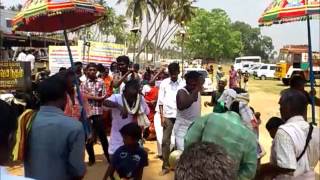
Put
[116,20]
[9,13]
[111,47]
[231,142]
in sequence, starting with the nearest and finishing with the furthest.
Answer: [231,142] → [111,47] → [9,13] → [116,20]

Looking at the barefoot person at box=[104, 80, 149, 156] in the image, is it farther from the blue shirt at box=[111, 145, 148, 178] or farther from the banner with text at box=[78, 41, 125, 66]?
the banner with text at box=[78, 41, 125, 66]

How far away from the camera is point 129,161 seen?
4727mm

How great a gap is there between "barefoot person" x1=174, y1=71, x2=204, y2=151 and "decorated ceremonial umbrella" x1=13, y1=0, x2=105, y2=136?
4.11ft

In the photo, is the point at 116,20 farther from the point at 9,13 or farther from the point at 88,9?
the point at 88,9

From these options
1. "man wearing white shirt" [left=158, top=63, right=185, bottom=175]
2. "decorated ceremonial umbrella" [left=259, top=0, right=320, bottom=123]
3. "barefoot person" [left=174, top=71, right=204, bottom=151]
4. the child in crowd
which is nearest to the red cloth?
"man wearing white shirt" [left=158, top=63, right=185, bottom=175]

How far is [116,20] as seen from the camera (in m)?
72.9

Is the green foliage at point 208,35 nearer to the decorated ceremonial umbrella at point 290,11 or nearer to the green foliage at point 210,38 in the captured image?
the green foliage at point 210,38

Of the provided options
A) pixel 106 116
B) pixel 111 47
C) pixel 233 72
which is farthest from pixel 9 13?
pixel 106 116

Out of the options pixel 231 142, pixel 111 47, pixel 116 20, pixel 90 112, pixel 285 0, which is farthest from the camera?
pixel 116 20

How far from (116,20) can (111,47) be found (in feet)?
183

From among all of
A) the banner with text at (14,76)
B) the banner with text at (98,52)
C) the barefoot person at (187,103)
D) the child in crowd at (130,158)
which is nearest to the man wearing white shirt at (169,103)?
the barefoot person at (187,103)

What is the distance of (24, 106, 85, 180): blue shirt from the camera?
11.6 feet

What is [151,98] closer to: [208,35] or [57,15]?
[57,15]

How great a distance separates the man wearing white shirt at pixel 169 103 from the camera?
715 centimetres
